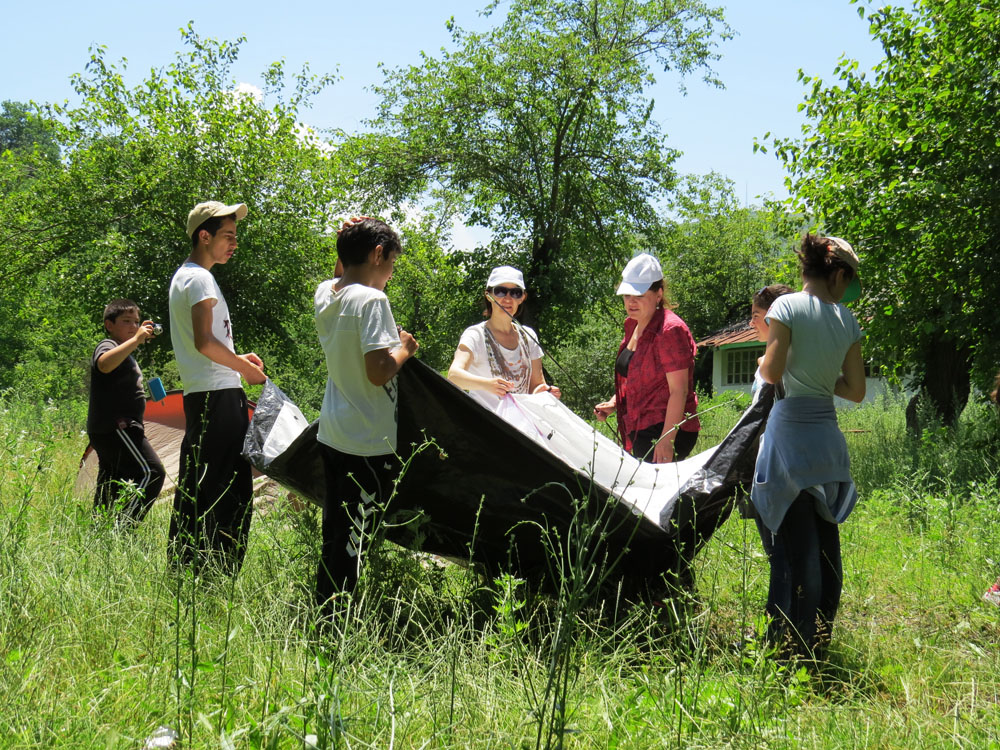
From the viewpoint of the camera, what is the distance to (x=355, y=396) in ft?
9.55

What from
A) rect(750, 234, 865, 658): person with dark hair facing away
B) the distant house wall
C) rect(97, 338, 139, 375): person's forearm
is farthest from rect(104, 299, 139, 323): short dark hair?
the distant house wall

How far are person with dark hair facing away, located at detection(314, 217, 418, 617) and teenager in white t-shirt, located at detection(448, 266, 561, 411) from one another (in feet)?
2.84

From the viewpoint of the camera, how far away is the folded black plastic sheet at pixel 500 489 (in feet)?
9.84

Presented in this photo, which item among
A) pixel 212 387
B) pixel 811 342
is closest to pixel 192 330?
pixel 212 387

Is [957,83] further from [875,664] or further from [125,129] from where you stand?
[125,129]

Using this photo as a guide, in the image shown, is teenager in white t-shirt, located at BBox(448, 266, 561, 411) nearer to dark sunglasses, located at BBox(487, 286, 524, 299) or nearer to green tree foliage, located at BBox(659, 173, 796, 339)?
dark sunglasses, located at BBox(487, 286, 524, 299)

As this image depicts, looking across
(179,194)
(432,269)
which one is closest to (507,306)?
(179,194)

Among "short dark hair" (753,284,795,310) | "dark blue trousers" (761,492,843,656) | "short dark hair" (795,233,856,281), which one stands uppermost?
"short dark hair" (795,233,856,281)

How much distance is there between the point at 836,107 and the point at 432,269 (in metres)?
22.8

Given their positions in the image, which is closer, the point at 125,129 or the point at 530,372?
the point at 530,372

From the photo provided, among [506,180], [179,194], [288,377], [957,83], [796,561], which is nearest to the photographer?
[796,561]

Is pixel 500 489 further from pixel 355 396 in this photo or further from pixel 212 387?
pixel 212 387

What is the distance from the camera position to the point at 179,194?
15555 mm

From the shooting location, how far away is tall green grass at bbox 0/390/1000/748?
2045 mm
